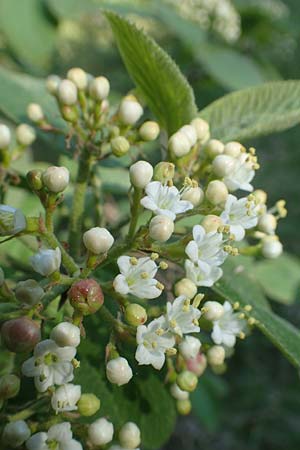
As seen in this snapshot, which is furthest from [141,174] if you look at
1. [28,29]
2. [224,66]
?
[28,29]

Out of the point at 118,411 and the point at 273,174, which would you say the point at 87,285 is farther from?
the point at 273,174

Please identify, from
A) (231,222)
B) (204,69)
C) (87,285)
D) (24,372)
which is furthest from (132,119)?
(204,69)

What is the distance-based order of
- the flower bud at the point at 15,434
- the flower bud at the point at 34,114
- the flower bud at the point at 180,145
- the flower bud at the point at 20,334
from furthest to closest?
the flower bud at the point at 34,114, the flower bud at the point at 180,145, the flower bud at the point at 15,434, the flower bud at the point at 20,334

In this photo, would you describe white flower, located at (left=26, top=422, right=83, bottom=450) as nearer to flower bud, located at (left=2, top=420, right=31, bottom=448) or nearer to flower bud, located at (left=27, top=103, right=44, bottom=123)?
flower bud, located at (left=2, top=420, right=31, bottom=448)

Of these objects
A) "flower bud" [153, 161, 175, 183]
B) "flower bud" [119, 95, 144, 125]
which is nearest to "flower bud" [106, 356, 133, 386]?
"flower bud" [153, 161, 175, 183]

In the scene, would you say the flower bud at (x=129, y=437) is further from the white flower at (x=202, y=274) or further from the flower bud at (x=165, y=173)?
the flower bud at (x=165, y=173)

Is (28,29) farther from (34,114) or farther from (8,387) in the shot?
(8,387)

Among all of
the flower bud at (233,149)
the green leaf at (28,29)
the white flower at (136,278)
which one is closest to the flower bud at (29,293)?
the white flower at (136,278)
